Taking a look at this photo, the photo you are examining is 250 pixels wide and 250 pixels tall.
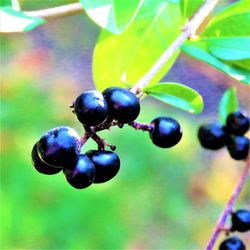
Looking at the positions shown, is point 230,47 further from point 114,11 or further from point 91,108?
point 91,108

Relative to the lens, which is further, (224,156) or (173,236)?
(224,156)

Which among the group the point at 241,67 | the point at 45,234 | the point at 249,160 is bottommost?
the point at 45,234

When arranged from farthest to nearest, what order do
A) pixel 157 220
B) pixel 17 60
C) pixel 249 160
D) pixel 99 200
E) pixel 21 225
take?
pixel 157 220, pixel 17 60, pixel 99 200, pixel 21 225, pixel 249 160

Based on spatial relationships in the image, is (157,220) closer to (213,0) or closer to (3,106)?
(3,106)

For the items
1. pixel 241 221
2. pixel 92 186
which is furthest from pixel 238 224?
pixel 92 186

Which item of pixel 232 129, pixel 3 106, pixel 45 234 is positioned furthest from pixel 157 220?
pixel 232 129

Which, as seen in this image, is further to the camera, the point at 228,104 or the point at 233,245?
the point at 228,104

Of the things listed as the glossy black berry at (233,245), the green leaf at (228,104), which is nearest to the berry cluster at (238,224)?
the glossy black berry at (233,245)

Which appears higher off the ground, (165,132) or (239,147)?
(165,132)

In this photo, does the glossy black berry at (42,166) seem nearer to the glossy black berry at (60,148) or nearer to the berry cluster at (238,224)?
the glossy black berry at (60,148)
